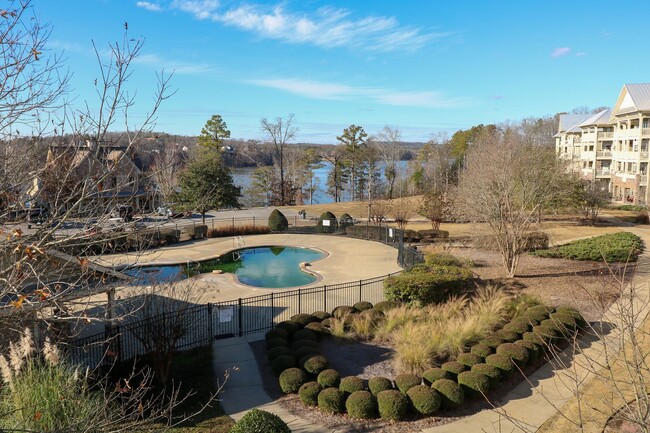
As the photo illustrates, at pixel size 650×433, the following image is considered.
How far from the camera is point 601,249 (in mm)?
24500

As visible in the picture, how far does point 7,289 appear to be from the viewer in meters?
6.45

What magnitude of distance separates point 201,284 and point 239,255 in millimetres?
7957

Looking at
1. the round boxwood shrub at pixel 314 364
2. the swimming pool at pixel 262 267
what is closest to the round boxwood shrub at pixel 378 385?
the round boxwood shrub at pixel 314 364

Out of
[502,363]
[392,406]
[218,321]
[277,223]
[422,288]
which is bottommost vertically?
[218,321]

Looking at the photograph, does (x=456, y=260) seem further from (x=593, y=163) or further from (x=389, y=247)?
(x=593, y=163)

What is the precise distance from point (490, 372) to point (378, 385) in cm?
268

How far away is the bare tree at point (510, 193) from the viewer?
22.1 metres

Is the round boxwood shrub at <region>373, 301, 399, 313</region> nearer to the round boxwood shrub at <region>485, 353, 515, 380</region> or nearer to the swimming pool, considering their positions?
the round boxwood shrub at <region>485, 353, 515, 380</region>

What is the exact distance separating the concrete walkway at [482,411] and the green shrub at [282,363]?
517 millimetres

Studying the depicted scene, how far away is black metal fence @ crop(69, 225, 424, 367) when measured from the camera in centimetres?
1249

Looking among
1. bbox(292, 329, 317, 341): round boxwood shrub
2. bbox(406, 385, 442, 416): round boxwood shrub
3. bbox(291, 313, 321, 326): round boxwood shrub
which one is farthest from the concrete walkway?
bbox(291, 313, 321, 326): round boxwood shrub

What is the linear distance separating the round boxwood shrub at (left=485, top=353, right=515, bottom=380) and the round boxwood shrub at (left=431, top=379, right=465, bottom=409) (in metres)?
1.55

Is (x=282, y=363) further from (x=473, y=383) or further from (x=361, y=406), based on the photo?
(x=473, y=383)

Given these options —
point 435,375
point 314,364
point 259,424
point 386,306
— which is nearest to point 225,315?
point 314,364
